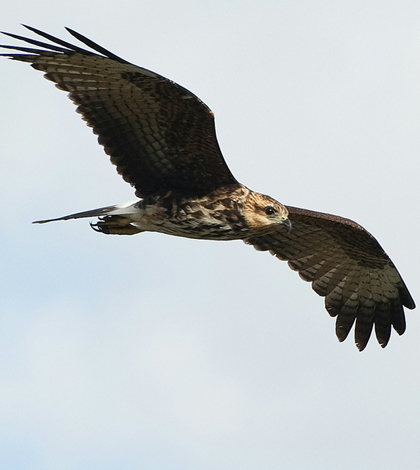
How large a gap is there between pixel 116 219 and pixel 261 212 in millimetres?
1463

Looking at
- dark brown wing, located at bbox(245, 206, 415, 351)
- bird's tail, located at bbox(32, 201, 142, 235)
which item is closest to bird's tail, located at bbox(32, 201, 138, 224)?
bird's tail, located at bbox(32, 201, 142, 235)

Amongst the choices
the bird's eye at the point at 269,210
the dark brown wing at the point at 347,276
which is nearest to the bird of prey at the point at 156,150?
the bird's eye at the point at 269,210

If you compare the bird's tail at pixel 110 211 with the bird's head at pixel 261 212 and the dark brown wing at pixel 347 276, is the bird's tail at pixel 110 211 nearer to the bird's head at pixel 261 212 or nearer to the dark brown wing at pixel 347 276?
the bird's head at pixel 261 212

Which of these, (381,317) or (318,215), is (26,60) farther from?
(381,317)

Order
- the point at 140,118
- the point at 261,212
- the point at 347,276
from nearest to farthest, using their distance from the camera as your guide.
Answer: the point at 140,118
the point at 261,212
the point at 347,276

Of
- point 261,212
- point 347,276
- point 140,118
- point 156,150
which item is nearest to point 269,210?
point 261,212

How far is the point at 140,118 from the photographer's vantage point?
36.0 ft

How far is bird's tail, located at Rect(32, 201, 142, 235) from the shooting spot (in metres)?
11.3

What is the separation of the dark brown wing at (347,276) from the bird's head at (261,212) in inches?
82.4

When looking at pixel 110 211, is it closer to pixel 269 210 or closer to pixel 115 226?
pixel 115 226

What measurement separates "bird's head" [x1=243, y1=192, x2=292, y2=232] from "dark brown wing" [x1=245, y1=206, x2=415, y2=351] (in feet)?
6.86

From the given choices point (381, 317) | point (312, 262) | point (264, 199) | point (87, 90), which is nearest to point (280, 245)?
point (312, 262)

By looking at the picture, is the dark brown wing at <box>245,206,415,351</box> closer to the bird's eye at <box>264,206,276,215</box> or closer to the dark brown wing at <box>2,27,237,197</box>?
the bird's eye at <box>264,206,276,215</box>

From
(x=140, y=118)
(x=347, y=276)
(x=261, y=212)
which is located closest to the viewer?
(x=140, y=118)
